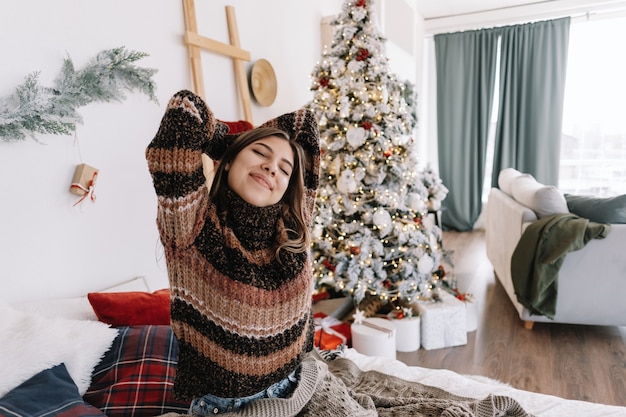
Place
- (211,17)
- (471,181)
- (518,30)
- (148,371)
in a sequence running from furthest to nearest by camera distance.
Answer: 1. (471,181)
2. (518,30)
3. (211,17)
4. (148,371)

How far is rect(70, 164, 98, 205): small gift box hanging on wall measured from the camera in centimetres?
167

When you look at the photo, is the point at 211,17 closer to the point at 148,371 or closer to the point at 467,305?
the point at 148,371

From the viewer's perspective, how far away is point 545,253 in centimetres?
258

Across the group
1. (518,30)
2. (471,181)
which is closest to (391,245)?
(471,181)

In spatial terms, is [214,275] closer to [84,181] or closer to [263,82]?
[84,181]

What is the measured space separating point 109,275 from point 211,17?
145 centimetres

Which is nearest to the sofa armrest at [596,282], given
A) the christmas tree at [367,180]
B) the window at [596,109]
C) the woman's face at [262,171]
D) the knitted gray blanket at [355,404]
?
the christmas tree at [367,180]

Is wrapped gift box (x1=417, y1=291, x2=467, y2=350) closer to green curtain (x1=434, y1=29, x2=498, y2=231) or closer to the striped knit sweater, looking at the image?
the striped knit sweater

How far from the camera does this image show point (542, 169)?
5.39 m

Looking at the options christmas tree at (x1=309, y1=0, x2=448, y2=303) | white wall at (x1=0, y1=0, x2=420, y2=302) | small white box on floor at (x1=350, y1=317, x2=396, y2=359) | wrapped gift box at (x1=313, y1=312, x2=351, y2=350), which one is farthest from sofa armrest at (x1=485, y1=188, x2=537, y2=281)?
white wall at (x1=0, y1=0, x2=420, y2=302)

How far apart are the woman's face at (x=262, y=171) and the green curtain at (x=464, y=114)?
479cm

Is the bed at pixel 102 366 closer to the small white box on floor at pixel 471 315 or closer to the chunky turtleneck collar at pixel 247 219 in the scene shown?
the chunky turtleneck collar at pixel 247 219

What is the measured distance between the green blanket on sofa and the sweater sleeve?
2230mm

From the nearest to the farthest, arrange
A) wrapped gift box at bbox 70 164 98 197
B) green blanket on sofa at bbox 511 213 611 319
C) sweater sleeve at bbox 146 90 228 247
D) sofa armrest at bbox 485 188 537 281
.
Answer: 1. sweater sleeve at bbox 146 90 228 247
2. wrapped gift box at bbox 70 164 98 197
3. green blanket on sofa at bbox 511 213 611 319
4. sofa armrest at bbox 485 188 537 281
